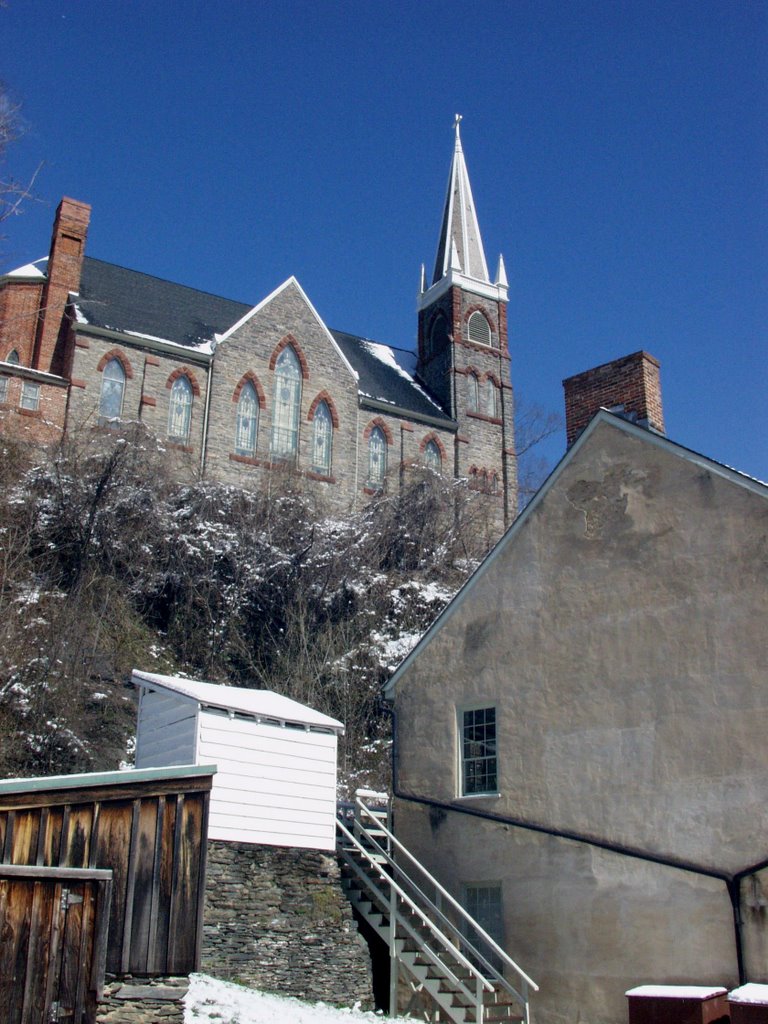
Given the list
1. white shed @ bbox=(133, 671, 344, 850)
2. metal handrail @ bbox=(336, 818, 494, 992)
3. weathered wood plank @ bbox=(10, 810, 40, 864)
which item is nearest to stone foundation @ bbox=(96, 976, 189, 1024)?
weathered wood plank @ bbox=(10, 810, 40, 864)

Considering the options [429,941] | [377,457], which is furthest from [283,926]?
[377,457]

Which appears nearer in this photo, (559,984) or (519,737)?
(559,984)

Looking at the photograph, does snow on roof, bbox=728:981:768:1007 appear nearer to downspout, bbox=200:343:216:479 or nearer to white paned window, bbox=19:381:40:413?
downspout, bbox=200:343:216:479

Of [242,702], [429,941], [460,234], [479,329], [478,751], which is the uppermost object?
[460,234]

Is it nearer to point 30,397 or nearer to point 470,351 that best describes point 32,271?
point 30,397

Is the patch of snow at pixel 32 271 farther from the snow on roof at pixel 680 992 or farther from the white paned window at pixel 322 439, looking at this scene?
the snow on roof at pixel 680 992

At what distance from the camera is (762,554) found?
1348cm

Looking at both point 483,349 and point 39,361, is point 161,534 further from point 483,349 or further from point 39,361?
point 483,349

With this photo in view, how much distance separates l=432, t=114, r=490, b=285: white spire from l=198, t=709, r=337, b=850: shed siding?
38.1 m

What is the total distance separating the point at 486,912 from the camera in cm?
1577

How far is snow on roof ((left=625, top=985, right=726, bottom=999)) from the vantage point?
11.5 metres

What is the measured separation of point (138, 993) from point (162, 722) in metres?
5.38

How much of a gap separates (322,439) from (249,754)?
25.5 m

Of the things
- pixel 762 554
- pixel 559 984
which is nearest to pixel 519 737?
pixel 559 984
